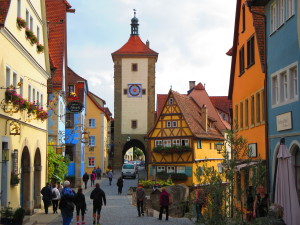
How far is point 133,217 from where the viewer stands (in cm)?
2177

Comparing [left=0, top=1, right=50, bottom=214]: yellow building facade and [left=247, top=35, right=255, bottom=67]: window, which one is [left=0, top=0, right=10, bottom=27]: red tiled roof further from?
[left=247, top=35, right=255, bottom=67]: window

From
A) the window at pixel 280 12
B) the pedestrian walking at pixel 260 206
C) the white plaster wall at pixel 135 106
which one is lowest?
the pedestrian walking at pixel 260 206

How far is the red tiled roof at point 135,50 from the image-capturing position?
229ft

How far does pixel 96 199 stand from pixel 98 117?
153 ft

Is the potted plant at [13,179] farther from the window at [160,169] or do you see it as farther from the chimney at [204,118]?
the chimney at [204,118]

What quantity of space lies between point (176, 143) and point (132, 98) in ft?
74.7

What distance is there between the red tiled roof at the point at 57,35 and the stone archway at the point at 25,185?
11.2 metres

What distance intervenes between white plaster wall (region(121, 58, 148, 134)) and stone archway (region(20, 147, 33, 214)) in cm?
4723

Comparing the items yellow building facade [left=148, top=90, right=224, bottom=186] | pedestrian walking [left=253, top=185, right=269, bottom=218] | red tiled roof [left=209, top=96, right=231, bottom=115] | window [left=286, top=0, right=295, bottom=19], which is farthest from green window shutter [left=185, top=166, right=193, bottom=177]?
pedestrian walking [left=253, top=185, right=269, bottom=218]

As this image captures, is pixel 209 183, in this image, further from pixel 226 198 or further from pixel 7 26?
pixel 7 26

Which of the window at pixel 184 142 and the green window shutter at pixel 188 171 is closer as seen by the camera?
the green window shutter at pixel 188 171

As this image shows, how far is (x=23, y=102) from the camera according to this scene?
52.4ft

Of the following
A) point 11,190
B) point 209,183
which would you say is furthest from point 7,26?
point 209,183

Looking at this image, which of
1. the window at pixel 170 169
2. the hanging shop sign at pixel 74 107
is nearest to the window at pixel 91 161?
the window at pixel 170 169
